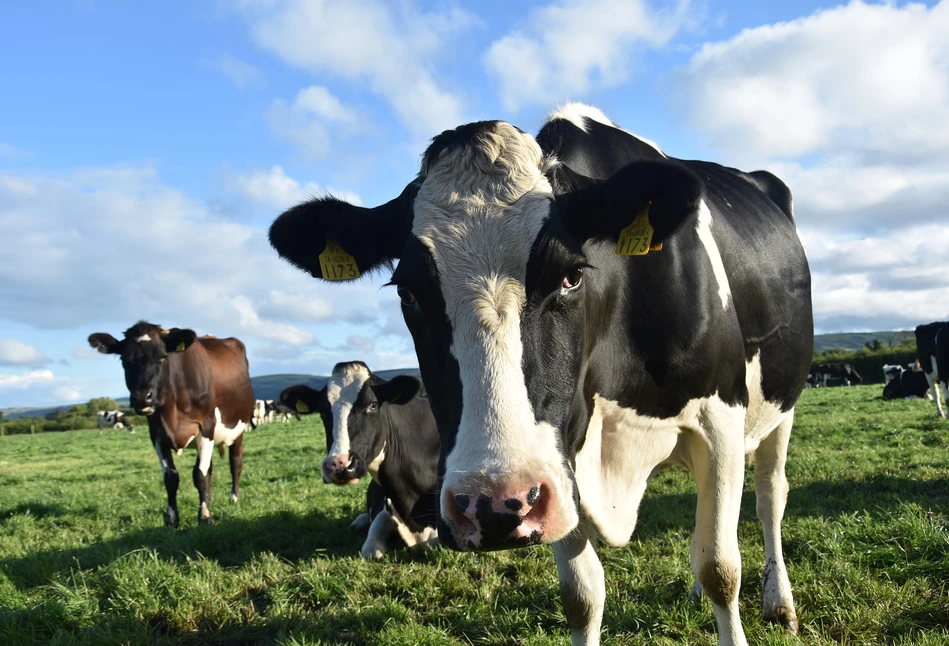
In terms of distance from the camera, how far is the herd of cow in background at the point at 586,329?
241 centimetres

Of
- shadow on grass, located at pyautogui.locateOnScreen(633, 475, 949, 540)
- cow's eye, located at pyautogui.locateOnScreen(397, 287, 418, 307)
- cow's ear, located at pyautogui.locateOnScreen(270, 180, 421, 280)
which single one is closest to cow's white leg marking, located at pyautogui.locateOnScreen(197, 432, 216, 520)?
shadow on grass, located at pyautogui.locateOnScreen(633, 475, 949, 540)

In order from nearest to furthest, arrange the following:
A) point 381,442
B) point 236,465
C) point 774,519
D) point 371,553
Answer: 1. point 774,519
2. point 371,553
3. point 381,442
4. point 236,465

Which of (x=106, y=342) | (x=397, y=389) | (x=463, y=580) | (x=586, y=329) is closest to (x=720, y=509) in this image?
(x=586, y=329)

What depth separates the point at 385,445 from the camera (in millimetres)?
7324

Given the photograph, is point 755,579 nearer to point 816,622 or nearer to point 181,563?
point 816,622

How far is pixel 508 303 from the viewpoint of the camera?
2572 mm

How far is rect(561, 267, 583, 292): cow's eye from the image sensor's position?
2.76 m

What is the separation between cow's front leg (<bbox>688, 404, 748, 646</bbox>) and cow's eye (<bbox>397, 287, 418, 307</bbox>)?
167 cm

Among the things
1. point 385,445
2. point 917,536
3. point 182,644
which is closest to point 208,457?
point 385,445

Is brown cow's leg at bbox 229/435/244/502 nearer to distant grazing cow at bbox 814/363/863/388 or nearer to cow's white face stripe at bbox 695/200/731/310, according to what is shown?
cow's white face stripe at bbox 695/200/731/310

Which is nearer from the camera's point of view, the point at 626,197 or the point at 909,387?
the point at 626,197

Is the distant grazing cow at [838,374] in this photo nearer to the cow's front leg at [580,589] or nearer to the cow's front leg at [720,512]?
the cow's front leg at [720,512]

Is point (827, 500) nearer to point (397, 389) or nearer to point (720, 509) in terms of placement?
point (720, 509)

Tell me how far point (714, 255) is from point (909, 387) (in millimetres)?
22443
